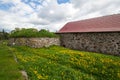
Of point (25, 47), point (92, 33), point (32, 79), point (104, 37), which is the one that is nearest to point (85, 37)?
point (92, 33)

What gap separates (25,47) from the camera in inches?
859

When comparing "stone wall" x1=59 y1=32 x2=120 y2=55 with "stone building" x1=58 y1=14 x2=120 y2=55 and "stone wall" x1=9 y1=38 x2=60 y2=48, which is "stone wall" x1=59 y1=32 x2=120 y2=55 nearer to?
"stone building" x1=58 y1=14 x2=120 y2=55

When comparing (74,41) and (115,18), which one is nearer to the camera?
(115,18)

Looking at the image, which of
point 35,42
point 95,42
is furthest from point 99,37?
point 35,42

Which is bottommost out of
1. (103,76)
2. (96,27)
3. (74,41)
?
(103,76)

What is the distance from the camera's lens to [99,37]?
18.6 meters

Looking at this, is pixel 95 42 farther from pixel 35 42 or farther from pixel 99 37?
pixel 35 42

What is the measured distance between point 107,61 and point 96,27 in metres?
8.55

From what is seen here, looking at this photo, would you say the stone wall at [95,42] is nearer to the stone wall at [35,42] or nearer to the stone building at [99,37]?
the stone building at [99,37]

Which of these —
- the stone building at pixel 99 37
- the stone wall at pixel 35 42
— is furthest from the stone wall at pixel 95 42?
the stone wall at pixel 35 42

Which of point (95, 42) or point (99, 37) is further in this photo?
point (95, 42)

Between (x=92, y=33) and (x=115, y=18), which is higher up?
(x=115, y=18)

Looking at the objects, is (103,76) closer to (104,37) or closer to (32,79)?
(32,79)

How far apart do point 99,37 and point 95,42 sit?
88 cm
